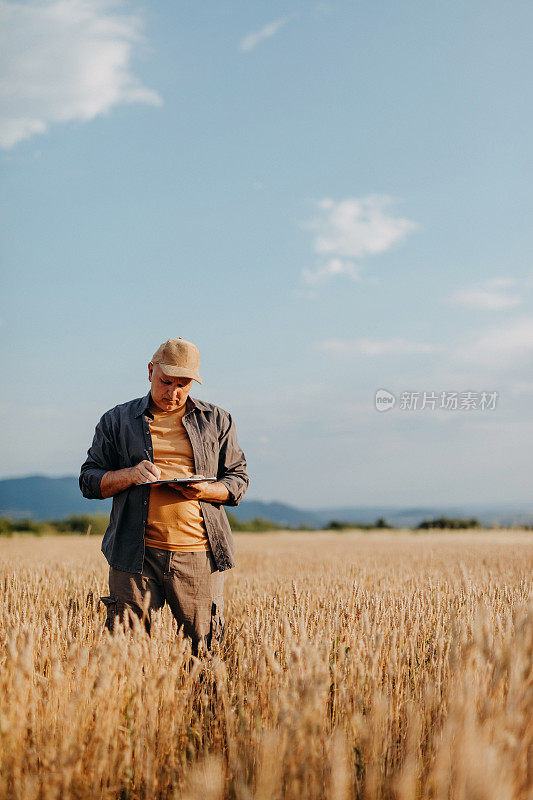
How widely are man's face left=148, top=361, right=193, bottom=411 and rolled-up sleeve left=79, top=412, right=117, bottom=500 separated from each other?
46 centimetres

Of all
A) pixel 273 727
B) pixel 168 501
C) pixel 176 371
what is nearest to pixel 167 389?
pixel 176 371

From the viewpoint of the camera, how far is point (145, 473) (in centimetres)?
409

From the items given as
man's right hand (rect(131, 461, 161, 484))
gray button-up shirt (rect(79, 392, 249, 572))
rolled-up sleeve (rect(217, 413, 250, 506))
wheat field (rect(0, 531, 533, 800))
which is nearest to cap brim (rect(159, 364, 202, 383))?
gray button-up shirt (rect(79, 392, 249, 572))

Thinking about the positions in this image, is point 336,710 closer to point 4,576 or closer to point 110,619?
Answer: point 110,619

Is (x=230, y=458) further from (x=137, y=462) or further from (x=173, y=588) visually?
(x=173, y=588)

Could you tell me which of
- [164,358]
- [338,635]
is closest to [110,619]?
[338,635]

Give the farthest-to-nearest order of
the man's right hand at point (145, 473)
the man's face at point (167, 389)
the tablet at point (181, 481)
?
the man's face at point (167, 389) < the man's right hand at point (145, 473) < the tablet at point (181, 481)

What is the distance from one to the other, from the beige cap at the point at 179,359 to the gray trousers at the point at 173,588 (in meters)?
1.17

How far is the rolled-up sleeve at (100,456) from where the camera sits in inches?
176

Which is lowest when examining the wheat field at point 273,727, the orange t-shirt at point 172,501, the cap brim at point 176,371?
the wheat field at point 273,727

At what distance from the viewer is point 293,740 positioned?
2.37m

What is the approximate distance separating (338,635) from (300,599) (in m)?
1.48

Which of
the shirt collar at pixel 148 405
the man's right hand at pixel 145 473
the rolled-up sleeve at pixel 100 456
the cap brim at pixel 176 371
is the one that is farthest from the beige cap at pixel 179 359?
Result: the rolled-up sleeve at pixel 100 456

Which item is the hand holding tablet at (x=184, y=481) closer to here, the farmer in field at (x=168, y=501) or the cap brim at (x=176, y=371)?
the farmer in field at (x=168, y=501)
